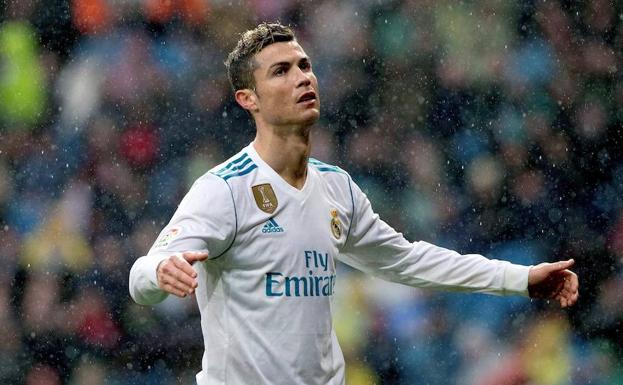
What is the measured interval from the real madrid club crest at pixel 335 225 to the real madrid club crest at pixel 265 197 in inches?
6.8

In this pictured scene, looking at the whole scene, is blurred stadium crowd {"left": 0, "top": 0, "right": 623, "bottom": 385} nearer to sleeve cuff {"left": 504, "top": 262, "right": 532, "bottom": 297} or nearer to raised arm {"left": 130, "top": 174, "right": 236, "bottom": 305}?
sleeve cuff {"left": 504, "top": 262, "right": 532, "bottom": 297}

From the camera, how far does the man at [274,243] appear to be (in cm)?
231

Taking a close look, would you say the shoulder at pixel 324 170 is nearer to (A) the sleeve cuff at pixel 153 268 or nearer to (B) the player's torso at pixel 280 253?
(B) the player's torso at pixel 280 253

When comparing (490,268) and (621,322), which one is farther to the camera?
(621,322)

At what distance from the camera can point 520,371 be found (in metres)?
4.49

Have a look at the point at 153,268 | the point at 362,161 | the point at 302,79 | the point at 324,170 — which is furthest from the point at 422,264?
the point at 362,161

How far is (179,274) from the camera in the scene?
195 cm

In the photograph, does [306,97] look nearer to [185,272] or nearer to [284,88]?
[284,88]

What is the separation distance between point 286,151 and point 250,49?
278mm

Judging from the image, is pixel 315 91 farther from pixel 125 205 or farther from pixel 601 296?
pixel 601 296

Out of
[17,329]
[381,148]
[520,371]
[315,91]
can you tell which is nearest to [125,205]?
[17,329]

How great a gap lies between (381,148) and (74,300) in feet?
4.72

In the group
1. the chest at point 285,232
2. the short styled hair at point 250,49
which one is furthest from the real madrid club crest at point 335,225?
the short styled hair at point 250,49

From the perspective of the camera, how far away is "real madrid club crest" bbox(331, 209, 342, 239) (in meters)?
2.51
